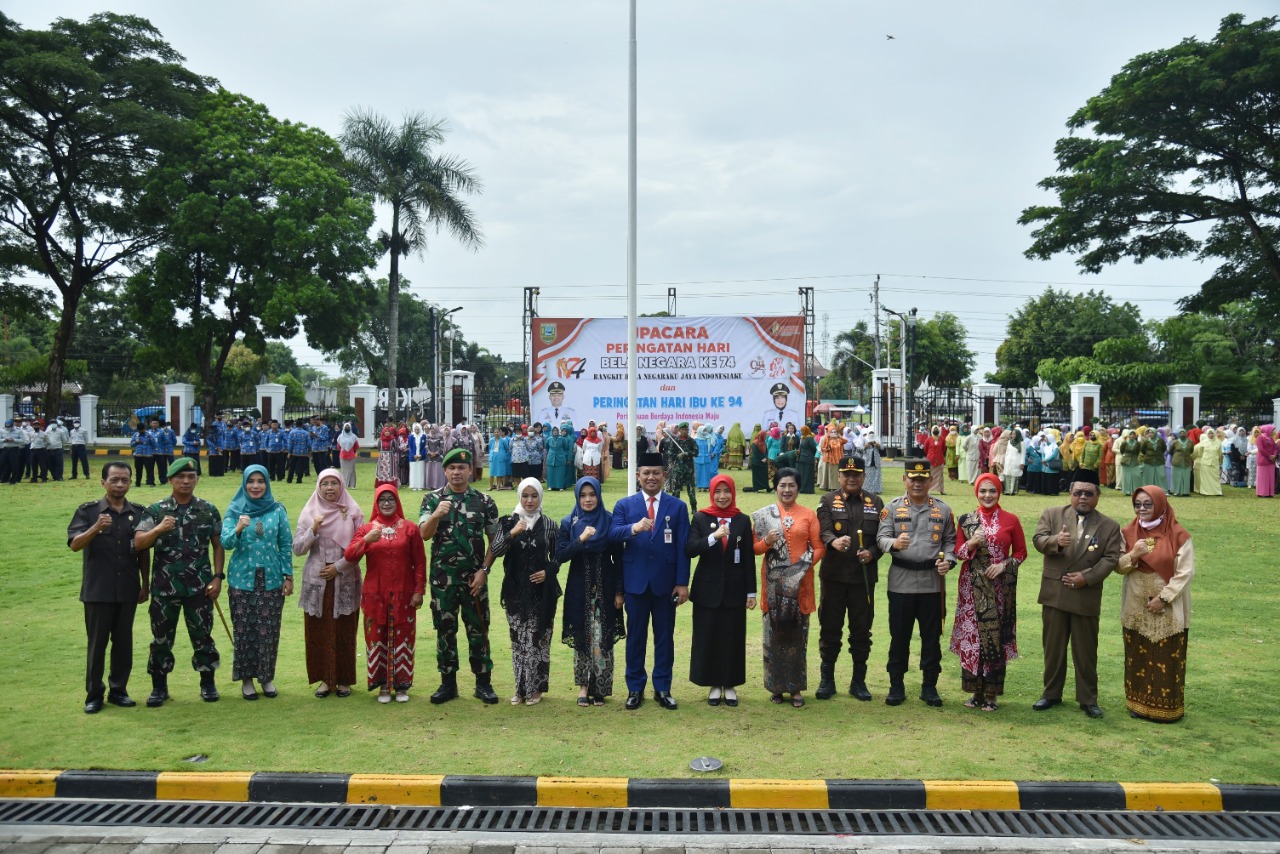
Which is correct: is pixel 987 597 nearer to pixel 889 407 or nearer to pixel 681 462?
pixel 681 462

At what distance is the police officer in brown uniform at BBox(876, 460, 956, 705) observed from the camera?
6621 mm

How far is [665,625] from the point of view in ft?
22.1

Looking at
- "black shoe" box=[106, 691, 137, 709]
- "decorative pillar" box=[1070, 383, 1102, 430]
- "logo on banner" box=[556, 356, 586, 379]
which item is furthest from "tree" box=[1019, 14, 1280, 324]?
"black shoe" box=[106, 691, 137, 709]

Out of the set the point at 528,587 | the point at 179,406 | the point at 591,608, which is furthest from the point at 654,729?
the point at 179,406

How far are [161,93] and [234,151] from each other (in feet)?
9.06

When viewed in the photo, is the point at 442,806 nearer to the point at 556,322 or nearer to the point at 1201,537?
the point at 1201,537

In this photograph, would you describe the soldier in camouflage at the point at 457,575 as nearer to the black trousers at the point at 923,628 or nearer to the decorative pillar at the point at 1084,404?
the black trousers at the point at 923,628

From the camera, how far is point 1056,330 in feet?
175

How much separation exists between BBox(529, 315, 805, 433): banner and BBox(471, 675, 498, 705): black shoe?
19.4m

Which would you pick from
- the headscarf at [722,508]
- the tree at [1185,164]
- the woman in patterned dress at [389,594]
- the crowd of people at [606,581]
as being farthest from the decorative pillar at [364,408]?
the headscarf at [722,508]

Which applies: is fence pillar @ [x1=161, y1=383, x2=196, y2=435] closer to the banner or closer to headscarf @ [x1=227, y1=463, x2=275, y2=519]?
the banner

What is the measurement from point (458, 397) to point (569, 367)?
451cm

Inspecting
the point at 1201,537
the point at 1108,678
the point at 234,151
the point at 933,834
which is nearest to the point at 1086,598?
the point at 1108,678

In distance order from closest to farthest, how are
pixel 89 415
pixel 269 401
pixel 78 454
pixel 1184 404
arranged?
pixel 78 454 < pixel 1184 404 < pixel 269 401 < pixel 89 415
